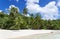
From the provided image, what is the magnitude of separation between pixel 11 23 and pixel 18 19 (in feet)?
8.73

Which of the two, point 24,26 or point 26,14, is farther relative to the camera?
point 26,14

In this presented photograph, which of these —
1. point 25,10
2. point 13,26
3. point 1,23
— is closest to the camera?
point 13,26

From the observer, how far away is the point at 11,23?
40.0 meters

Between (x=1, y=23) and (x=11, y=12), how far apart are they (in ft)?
23.4

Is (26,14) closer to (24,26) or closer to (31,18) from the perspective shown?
(31,18)

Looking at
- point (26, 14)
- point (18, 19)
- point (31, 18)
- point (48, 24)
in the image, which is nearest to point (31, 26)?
point (31, 18)

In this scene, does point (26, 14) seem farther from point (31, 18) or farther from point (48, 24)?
point (48, 24)

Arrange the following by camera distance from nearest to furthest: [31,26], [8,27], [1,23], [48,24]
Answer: [8,27], [1,23], [31,26], [48,24]

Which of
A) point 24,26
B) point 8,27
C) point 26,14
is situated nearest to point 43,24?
point 26,14

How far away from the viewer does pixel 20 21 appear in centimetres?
3953

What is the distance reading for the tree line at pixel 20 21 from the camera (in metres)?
39.2

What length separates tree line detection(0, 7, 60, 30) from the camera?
3916cm

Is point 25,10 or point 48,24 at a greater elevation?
point 25,10

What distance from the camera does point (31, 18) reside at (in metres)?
53.0
